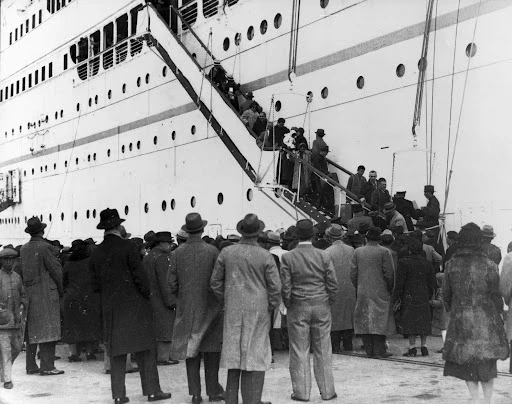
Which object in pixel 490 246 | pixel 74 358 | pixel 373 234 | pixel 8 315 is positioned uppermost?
pixel 373 234

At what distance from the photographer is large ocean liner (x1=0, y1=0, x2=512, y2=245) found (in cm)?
999

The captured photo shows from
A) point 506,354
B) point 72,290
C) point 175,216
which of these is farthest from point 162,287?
point 175,216

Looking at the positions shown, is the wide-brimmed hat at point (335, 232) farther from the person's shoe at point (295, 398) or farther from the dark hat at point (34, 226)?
the dark hat at point (34, 226)

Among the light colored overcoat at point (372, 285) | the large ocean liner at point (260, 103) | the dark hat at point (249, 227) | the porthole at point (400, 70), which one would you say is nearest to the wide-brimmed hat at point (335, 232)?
the light colored overcoat at point (372, 285)

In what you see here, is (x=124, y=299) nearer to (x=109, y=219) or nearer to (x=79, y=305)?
(x=109, y=219)

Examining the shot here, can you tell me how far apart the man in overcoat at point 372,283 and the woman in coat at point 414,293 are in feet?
0.96

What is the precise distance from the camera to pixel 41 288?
7.51m

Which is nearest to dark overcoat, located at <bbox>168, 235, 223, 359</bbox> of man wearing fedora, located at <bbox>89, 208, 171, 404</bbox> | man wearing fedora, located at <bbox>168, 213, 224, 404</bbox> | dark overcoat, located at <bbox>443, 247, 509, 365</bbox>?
man wearing fedora, located at <bbox>168, 213, 224, 404</bbox>

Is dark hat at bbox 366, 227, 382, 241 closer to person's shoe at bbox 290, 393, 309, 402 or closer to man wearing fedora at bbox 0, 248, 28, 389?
person's shoe at bbox 290, 393, 309, 402

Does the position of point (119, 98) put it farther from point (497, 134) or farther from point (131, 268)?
point (131, 268)

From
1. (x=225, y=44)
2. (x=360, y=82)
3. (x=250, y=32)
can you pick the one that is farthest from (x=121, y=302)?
(x=225, y=44)

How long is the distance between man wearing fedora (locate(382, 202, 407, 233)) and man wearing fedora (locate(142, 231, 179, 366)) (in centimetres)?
304

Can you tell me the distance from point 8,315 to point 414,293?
4.29 m

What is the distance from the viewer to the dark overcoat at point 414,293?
8.00 metres
